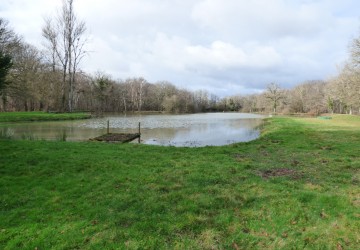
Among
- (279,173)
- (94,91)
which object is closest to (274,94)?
(94,91)

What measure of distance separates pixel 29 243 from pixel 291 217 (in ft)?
15.2

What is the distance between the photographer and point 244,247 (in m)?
4.19

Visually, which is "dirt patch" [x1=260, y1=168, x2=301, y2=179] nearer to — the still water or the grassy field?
the grassy field

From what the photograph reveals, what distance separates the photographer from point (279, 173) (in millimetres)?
7898

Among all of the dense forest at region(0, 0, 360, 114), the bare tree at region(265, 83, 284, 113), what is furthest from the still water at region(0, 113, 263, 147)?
the bare tree at region(265, 83, 284, 113)

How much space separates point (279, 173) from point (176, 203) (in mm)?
3763

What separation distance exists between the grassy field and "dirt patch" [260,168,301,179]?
0.09ft

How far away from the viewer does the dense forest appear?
36.0 m

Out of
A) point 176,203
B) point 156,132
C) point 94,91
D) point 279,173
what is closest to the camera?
point 176,203

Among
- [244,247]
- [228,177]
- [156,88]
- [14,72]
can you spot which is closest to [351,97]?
[228,177]

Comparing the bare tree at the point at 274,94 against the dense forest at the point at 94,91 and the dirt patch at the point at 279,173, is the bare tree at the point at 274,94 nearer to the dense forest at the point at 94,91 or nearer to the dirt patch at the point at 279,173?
the dense forest at the point at 94,91

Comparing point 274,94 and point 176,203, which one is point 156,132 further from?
point 274,94

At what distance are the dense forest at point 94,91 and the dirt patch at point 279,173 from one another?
1253cm

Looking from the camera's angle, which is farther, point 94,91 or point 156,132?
point 94,91
